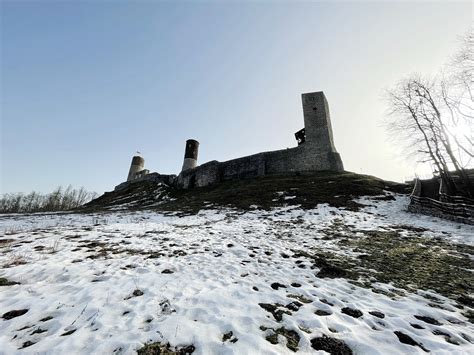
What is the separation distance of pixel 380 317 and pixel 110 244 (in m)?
7.84

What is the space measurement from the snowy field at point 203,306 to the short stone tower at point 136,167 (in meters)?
45.5

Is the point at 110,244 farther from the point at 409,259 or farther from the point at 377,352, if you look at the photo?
the point at 409,259

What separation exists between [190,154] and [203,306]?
37.7 meters

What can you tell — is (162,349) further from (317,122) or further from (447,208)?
(317,122)

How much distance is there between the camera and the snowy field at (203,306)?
109 inches

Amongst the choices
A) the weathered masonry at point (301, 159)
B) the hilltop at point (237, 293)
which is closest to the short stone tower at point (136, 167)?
the weathered masonry at point (301, 159)

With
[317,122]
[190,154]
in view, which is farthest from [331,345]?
[190,154]

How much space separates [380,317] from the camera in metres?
3.49

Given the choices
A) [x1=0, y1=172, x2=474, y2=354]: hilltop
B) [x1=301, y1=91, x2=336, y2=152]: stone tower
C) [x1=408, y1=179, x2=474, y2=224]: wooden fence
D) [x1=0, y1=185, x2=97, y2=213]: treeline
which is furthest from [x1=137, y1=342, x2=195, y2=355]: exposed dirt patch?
[x1=0, y1=185, x2=97, y2=213]: treeline

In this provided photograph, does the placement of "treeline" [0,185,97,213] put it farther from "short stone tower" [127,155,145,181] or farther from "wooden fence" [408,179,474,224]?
"wooden fence" [408,179,474,224]

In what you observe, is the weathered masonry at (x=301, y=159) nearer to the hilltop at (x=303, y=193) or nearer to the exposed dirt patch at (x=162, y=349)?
the hilltop at (x=303, y=193)

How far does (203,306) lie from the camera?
3.65 meters

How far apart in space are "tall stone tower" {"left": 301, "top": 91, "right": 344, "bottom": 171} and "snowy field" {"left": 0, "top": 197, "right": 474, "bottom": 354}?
952 inches

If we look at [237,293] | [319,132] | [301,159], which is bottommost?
[237,293]
